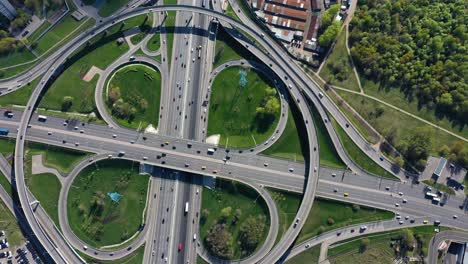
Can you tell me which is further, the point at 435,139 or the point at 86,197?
the point at 435,139

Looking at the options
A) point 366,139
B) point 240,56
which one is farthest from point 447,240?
point 240,56

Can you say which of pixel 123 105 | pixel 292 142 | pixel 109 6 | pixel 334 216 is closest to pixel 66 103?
pixel 123 105

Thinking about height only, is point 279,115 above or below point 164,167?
above

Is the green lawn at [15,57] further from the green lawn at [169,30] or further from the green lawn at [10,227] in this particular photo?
the green lawn at [169,30]

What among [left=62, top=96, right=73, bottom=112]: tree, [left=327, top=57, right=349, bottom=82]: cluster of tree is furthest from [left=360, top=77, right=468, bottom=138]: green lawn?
[left=62, top=96, right=73, bottom=112]: tree

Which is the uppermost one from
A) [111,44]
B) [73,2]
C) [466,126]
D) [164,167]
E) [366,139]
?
[73,2]

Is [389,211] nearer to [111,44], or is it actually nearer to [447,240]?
[447,240]

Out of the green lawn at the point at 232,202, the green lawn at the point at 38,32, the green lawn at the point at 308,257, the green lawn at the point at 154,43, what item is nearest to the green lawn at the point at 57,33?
the green lawn at the point at 38,32
